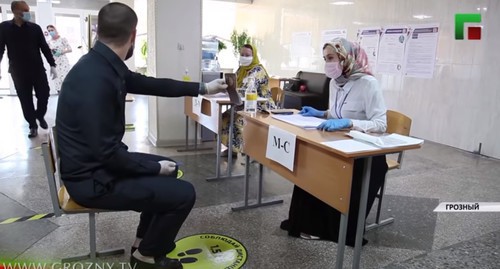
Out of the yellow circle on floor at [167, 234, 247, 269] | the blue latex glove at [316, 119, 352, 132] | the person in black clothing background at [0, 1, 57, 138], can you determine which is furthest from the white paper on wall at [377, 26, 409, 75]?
the person in black clothing background at [0, 1, 57, 138]

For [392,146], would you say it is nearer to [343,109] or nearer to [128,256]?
[343,109]

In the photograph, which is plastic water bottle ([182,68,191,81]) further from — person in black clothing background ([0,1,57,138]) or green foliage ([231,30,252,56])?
green foliage ([231,30,252,56])


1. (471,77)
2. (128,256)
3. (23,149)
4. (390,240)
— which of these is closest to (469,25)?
(471,77)

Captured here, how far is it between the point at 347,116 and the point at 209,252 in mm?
1150

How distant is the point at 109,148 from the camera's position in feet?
4.80

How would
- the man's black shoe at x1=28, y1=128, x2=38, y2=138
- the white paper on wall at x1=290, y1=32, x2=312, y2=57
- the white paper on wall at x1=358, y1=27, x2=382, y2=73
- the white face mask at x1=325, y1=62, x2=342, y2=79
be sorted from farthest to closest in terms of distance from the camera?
the white paper on wall at x1=290, y1=32, x2=312, y2=57 → the white paper on wall at x1=358, y1=27, x2=382, y2=73 → the man's black shoe at x1=28, y1=128, x2=38, y2=138 → the white face mask at x1=325, y1=62, x2=342, y2=79

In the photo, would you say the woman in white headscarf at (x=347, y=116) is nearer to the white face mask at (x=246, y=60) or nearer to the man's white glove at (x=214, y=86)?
the man's white glove at (x=214, y=86)

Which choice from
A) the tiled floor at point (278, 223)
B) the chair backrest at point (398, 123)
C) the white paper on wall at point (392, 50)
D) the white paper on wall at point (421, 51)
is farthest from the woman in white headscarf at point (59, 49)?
the chair backrest at point (398, 123)

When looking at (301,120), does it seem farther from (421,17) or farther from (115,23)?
(421,17)

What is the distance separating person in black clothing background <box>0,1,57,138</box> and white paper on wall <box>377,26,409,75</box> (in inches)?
179

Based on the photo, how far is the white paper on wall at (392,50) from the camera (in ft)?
16.7

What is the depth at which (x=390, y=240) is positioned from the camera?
2262 millimetres

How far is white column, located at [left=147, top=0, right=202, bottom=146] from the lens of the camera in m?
3.95

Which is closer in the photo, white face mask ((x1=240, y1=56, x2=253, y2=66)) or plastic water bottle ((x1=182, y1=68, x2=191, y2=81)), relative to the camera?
white face mask ((x1=240, y1=56, x2=253, y2=66))
